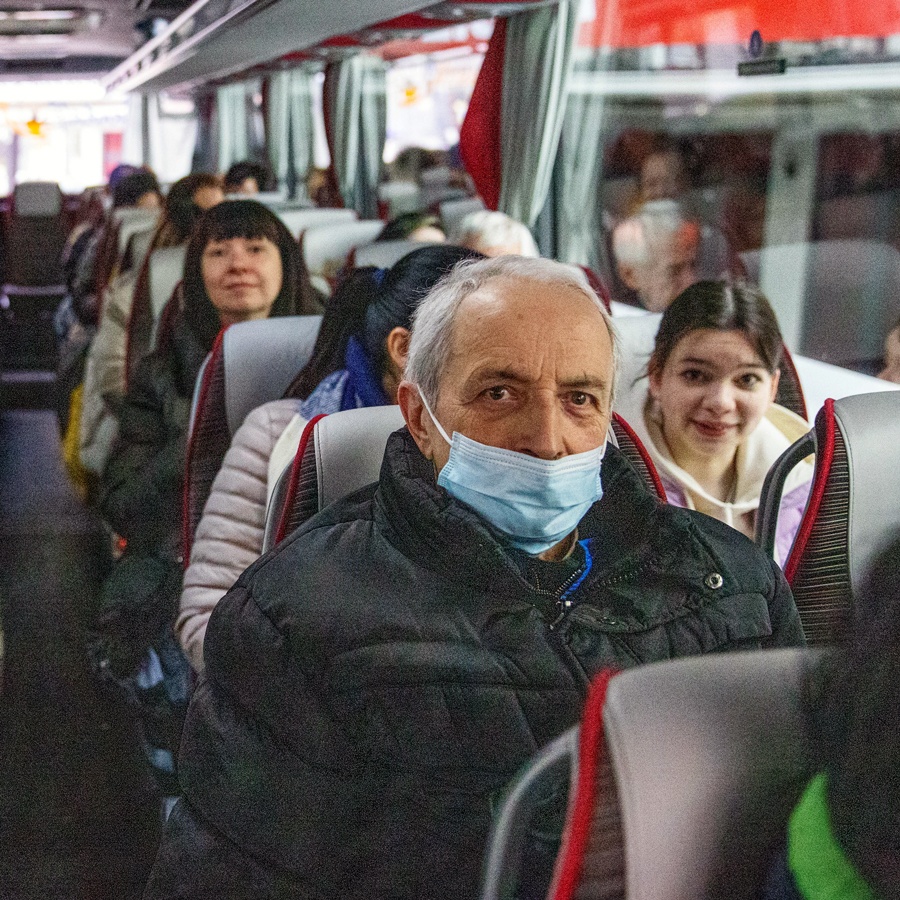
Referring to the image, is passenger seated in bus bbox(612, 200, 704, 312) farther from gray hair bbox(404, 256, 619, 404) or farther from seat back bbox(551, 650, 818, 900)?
seat back bbox(551, 650, 818, 900)

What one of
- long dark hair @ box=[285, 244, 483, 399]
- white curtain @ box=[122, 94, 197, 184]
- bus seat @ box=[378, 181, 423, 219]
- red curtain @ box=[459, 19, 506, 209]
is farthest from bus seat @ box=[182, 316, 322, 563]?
white curtain @ box=[122, 94, 197, 184]

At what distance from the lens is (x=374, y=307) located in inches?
98.1

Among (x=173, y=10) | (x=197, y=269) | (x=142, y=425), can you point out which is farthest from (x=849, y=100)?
(x=173, y=10)

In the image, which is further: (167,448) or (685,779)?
(167,448)

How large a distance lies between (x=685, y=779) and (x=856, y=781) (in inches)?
5.1

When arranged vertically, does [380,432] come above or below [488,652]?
above

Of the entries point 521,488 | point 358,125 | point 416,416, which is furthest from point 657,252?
point 358,125

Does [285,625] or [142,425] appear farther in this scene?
[142,425]

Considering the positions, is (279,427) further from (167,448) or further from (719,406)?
(167,448)

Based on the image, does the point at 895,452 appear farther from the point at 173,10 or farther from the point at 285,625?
the point at 173,10

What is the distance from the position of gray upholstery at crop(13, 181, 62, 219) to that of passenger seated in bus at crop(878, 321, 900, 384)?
8.62 meters

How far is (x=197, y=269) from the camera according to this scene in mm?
3746

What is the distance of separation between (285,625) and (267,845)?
0.84ft

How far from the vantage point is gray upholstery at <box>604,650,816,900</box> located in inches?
38.1
